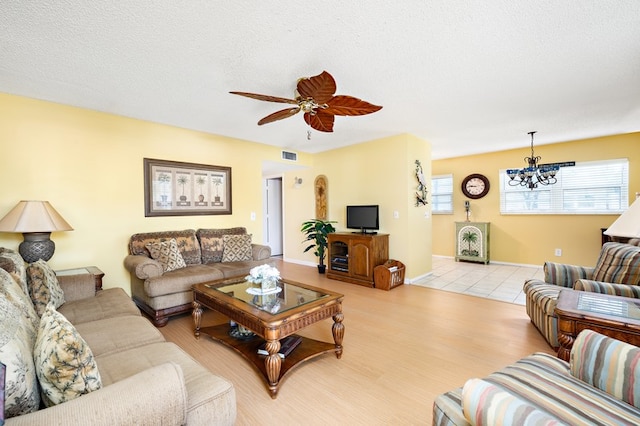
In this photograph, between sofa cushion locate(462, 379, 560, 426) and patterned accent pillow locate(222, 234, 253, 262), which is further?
patterned accent pillow locate(222, 234, 253, 262)

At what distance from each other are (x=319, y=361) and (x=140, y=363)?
1.30 metres

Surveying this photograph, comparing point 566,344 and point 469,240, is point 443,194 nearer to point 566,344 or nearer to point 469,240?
point 469,240

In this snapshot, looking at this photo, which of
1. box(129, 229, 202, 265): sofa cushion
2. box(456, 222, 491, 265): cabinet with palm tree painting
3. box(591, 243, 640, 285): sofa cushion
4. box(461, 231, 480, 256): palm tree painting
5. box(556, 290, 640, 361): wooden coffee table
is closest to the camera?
box(556, 290, 640, 361): wooden coffee table

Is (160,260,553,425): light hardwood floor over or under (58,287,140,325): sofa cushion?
under

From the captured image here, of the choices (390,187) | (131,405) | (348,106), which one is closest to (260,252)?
(390,187)

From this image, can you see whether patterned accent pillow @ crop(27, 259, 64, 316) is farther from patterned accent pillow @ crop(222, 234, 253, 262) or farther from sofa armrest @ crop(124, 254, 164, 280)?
patterned accent pillow @ crop(222, 234, 253, 262)

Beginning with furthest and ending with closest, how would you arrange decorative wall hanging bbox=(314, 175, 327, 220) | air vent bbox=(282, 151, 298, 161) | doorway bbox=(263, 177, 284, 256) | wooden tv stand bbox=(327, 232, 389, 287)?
doorway bbox=(263, 177, 284, 256)
decorative wall hanging bbox=(314, 175, 327, 220)
air vent bbox=(282, 151, 298, 161)
wooden tv stand bbox=(327, 232, 389, 287)

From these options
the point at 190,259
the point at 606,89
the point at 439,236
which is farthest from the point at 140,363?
the point at 439,236

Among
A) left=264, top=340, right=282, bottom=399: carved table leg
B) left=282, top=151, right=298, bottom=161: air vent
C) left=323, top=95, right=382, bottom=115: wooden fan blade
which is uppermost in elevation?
left=282, top=151, right=298, bottom=161: air vent

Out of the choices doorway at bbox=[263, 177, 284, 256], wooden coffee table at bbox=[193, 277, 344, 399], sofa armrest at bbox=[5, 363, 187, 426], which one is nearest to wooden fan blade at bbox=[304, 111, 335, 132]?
wooden coffee table at bbox=[193, 277, 344, 399]

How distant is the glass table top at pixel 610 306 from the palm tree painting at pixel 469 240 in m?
4.22

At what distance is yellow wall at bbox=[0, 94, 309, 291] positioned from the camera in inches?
109

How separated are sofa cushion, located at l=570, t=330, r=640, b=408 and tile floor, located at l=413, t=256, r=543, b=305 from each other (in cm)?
264

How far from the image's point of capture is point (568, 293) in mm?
2021
